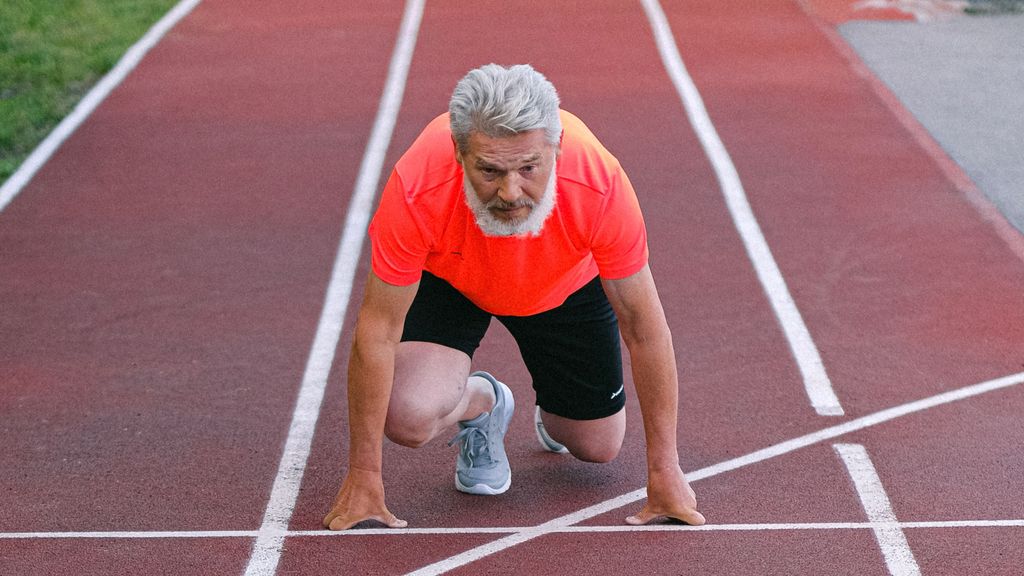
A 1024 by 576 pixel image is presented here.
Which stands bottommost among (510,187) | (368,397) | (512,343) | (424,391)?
(512,343)

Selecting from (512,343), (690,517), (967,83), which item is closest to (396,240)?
(690,517)

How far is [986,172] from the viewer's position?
825cm

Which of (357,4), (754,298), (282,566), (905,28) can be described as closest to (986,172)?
(754,298)

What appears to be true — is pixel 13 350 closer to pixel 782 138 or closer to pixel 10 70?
pixel 782 138

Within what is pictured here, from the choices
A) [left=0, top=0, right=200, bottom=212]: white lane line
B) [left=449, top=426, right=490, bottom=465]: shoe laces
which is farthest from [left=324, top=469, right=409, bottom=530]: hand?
[left=0, top=0, right=200, bottom=212]: white lane line

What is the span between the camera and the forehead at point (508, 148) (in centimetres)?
345

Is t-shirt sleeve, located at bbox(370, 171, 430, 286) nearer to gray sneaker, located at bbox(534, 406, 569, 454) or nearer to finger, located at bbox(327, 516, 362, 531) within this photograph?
→ finger, located at bbox(327, 516, 362, 531)

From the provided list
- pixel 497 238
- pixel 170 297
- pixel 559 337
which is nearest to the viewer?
pixel 497 238

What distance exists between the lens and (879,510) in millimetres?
4375

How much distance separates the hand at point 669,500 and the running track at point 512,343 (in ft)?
0.27

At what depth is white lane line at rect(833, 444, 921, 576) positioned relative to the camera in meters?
4.05

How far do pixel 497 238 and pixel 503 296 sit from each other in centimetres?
31

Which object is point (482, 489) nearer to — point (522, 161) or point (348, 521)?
point (348, 521)

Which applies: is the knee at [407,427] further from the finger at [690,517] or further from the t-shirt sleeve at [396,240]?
the finger at [690,517]
